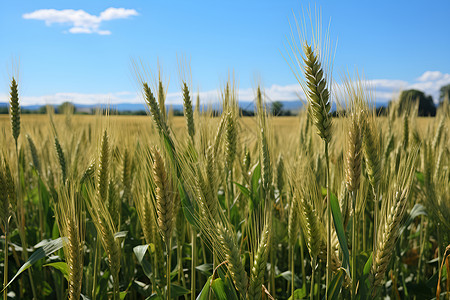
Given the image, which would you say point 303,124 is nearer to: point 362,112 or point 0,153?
point 362,112

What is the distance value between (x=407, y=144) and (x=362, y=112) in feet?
6.79

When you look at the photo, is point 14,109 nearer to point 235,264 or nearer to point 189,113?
point 189,113

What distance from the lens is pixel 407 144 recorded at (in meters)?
3.10

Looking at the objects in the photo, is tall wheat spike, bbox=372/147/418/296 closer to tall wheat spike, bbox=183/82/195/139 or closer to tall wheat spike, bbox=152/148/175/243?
tall wheat spike, bbox=152/148/175/243

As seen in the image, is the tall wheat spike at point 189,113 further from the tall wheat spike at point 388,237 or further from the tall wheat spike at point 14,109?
the tall wheat spike at point 388,237

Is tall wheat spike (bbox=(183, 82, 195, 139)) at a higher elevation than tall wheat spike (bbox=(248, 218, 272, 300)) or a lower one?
higher

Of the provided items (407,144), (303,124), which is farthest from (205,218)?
(407,144)

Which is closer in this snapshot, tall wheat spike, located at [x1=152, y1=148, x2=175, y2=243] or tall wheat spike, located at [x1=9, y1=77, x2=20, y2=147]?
tall wheat spike, located at [x1=152, y1=148, x2=175, y2=243]

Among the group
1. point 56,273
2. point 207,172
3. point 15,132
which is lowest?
point 56,273

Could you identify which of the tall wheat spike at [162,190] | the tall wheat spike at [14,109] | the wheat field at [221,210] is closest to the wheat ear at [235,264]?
the wheat field at [221,210]

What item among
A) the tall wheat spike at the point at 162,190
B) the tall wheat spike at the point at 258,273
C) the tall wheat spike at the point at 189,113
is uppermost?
the tall wheat spike at the point at 189,113

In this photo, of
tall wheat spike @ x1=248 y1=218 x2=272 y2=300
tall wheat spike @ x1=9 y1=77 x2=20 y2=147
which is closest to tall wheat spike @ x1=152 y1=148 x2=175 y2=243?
tall wheat spike @ x1=248 y1=218 x2=272 y2=300

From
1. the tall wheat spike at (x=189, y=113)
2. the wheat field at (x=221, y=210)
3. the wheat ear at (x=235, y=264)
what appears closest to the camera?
the wheat ear at (x=235, y=264)

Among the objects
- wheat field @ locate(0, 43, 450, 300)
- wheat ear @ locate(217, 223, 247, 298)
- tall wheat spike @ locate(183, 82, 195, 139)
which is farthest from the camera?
tall wheat spike @ locate(183, 82, 195, 139)
